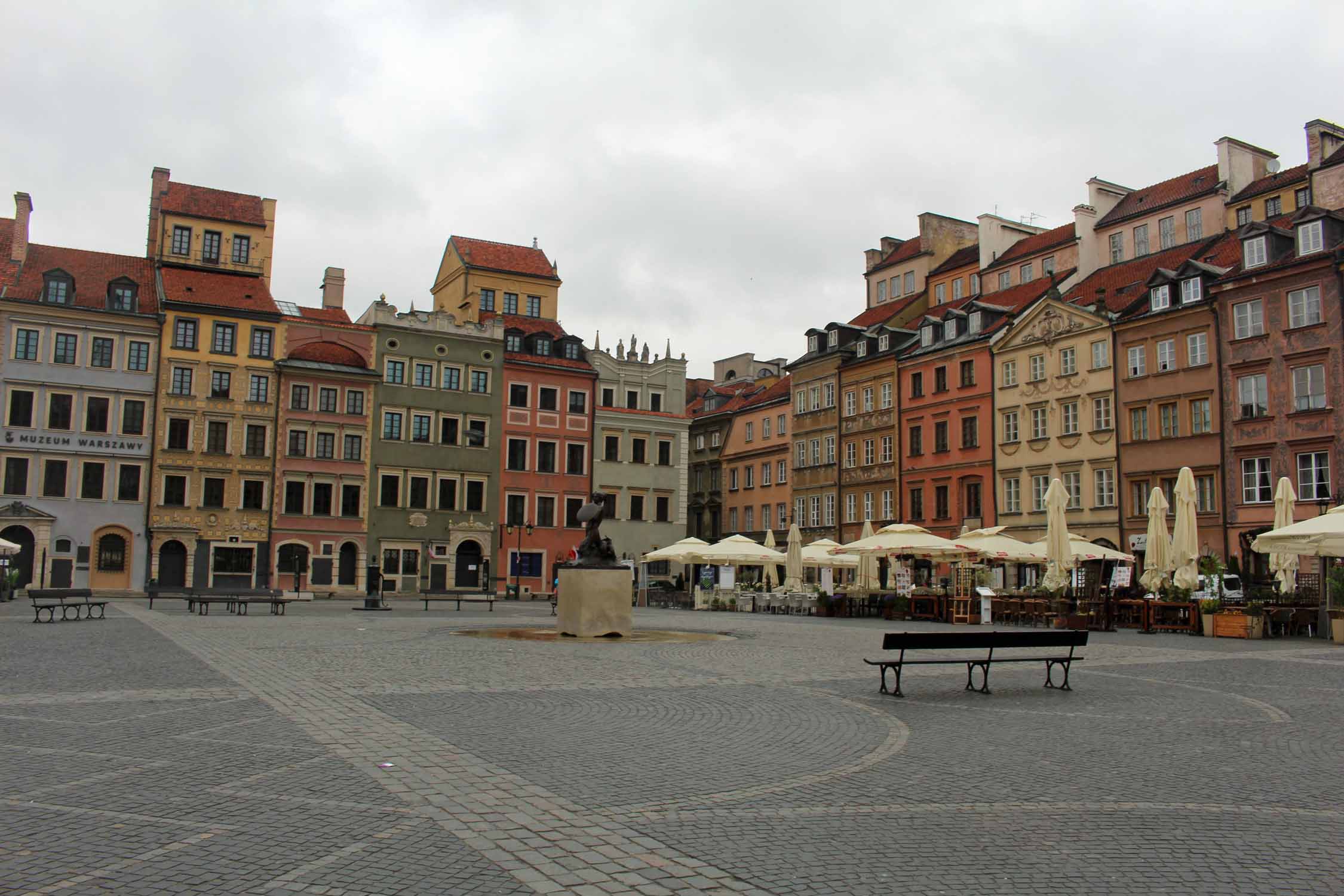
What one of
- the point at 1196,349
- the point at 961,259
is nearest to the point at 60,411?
the point at 961,259

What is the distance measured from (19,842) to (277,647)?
12457mm

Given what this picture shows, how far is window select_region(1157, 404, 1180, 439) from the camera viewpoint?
1606 inches

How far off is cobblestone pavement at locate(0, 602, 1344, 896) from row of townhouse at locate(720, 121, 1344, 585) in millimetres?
25613

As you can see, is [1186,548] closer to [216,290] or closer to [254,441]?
[254,441]

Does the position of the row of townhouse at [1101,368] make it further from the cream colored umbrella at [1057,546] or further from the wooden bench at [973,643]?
the wooden bench at [973,643]

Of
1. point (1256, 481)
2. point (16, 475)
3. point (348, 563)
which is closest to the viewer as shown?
point (1256, 481)

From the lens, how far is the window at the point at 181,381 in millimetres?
53031

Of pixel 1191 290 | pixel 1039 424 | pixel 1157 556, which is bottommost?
pixel 1157 556

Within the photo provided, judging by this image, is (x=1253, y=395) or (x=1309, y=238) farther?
(x=1253, y=395)

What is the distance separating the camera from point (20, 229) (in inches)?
2071

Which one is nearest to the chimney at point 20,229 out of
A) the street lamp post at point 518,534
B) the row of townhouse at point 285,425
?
the row of townhouse at point 285,425

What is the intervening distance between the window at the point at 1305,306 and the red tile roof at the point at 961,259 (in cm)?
1918

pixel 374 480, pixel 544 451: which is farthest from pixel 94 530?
pixel 544 451

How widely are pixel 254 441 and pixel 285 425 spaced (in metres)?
1.60
